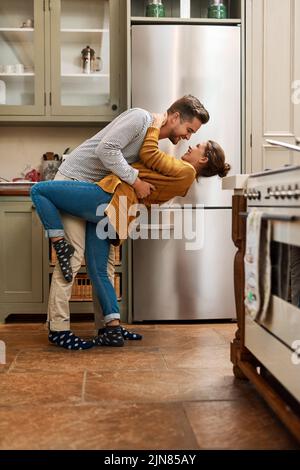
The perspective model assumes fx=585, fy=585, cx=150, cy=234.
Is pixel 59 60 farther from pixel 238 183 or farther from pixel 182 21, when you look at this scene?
pixel 238 183

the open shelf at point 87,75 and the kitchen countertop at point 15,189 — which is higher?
the open shelf at point 87,75

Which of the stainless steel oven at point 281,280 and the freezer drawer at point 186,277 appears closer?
the stainless steel oven at point 281,280

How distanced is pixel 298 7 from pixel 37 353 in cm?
251

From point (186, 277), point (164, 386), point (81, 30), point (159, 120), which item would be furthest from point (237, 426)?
Result: point (81, 30)

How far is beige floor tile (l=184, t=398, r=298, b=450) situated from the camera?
1.51 meters

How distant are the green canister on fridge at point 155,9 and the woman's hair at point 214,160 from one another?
1.16 metres

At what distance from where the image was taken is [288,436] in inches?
61.8

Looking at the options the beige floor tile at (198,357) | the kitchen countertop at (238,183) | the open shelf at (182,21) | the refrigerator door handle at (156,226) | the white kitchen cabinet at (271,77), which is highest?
the open shelf at (182,21)

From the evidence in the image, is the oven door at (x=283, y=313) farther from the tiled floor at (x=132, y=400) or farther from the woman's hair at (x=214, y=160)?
the woman's hair at (x=214, y=160)

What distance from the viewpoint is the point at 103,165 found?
273 cm

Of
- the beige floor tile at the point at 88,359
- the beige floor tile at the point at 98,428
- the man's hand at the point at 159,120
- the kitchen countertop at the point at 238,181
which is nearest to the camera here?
the beige floor tile at the point at 98,428

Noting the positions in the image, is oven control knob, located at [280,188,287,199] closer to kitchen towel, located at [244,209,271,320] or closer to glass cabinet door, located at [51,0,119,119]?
kitchen towel, located at [244,209,271,320]

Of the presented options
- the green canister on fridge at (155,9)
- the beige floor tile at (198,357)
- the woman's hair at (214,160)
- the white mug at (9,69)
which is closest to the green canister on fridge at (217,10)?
the green canister on fridge at (155,9)

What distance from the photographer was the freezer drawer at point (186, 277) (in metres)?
3.43
